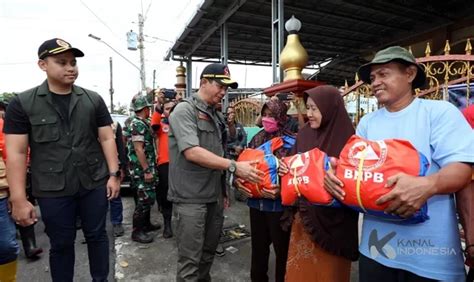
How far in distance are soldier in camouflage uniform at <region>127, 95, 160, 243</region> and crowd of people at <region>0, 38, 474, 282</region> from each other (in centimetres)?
145

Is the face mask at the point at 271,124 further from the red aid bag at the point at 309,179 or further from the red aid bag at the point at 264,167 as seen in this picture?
the red aid bag at the point at 309,179

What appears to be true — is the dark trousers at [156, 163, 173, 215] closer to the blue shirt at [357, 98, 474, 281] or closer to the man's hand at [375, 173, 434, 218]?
the blue shirt at [357, 98, 474, 281]

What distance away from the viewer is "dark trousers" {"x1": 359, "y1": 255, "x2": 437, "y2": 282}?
1.42 m

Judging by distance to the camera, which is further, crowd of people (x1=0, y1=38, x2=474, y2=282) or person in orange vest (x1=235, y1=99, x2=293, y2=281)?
person in orange vest (x1=235, y1=99, x2=293, y2=281)

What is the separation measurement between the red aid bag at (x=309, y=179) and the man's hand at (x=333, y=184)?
0.05 metres

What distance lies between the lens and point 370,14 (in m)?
7.06

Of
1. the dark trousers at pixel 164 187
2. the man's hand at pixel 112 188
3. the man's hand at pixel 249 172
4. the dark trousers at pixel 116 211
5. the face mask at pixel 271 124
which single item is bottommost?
the dark trousers at pixel 116 211

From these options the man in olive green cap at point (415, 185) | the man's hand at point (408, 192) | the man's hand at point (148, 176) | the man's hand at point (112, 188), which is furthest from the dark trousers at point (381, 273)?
the man's hand at point (148, 176)

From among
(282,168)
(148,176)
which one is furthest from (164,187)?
(282,168)

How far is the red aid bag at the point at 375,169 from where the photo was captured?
4.14 feet

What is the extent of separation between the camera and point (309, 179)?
1.61 meters

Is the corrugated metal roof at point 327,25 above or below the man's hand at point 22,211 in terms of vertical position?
above

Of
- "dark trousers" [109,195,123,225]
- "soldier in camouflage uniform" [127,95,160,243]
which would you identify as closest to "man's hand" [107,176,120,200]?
"soldier in camouflage uniform" [127,95,160,243]

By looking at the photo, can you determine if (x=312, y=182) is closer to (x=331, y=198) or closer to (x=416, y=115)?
(x=331, y=198)
